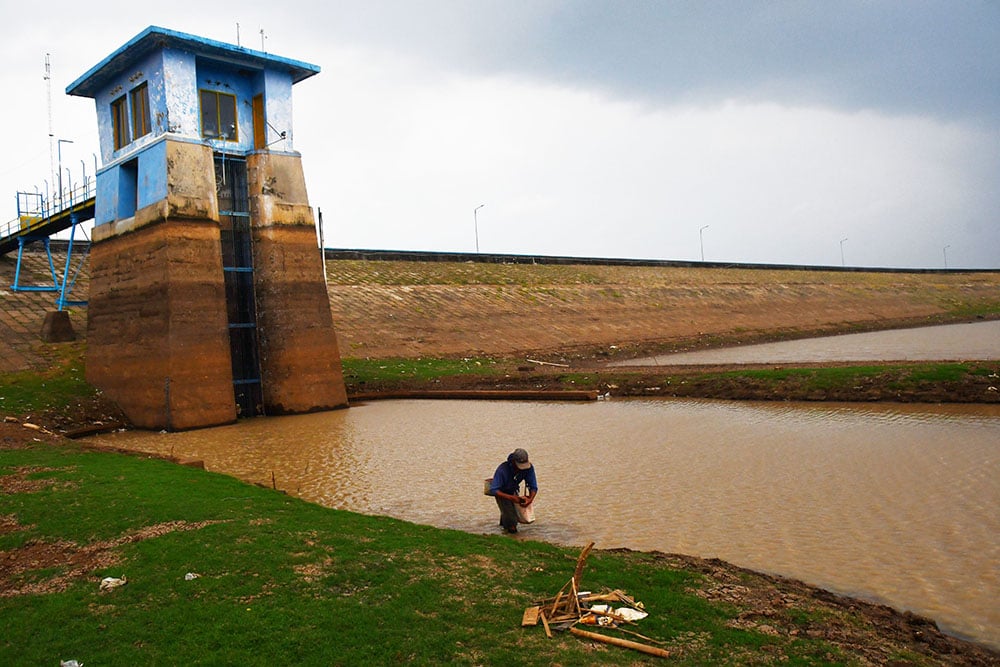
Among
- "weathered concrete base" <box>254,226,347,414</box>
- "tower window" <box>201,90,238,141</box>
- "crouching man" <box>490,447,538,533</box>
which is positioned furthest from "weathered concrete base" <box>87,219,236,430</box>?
"crouching man" <box>490,447,538,533</box>

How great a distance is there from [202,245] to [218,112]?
205 inches

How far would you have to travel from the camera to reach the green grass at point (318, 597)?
5965 mm

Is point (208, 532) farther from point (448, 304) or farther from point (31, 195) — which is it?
point (448, 304)

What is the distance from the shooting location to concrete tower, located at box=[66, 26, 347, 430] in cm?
2256

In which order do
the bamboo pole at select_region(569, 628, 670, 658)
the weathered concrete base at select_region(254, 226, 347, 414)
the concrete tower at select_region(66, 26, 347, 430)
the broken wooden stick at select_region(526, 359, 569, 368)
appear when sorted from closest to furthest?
the bamboo pole at select_region(569, 628, 670, 658) → the concrete tower at select_region(66, 26, 347, 430) → the weathered concrete base at select_region(254, 226, 347, 414) → the broken wooden stick at select_region(526, 359, 569, 368)

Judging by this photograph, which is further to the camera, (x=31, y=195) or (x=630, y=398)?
(x=31, y=195)

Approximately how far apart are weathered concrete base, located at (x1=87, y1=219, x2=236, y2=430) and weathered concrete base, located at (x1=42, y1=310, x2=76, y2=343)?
4.14m

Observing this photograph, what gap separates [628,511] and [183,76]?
2026 centimetres

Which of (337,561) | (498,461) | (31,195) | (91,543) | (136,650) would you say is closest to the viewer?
(136,650)

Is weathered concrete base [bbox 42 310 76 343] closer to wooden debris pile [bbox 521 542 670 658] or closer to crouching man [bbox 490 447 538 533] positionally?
crouching man [bbox 490 447 538 533]

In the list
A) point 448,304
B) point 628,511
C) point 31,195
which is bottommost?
point 628,511

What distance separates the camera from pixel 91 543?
352 inches

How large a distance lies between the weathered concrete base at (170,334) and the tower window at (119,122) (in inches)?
161

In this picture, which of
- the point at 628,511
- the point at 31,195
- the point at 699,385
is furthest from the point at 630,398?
the point at 31,195
